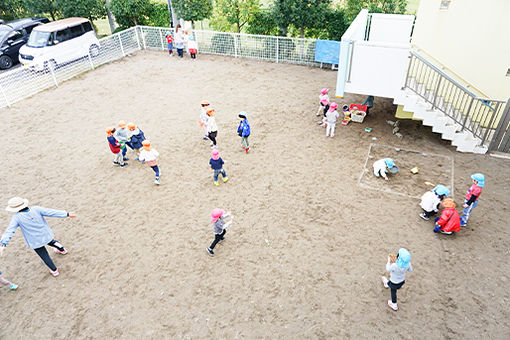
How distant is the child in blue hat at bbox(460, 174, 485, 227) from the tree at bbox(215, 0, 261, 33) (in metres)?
14.4

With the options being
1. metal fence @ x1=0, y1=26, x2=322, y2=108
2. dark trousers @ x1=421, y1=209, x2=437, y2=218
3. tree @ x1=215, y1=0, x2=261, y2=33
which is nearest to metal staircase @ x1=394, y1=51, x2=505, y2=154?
dark trousers @ x1=421, y1=209, x2=437, y2=218

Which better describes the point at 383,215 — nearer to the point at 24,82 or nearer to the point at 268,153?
the point at 268,153

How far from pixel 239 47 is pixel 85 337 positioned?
49.2 feet

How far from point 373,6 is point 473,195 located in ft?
39.5

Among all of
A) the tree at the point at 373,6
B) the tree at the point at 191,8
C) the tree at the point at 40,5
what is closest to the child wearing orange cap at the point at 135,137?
the tree at the point at 191,8

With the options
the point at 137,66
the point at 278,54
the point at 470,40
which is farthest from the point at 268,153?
the point at 137,66

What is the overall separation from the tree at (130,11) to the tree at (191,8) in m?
2.73

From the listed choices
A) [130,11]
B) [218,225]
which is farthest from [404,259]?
[130,11]

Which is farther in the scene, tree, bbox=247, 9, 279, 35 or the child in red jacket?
tree, bbox=247, 9, 279, 35

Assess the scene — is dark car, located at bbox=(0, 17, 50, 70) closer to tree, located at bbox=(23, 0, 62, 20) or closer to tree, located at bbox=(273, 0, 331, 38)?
tree, located at bbox=(23, 0, 62, 20)

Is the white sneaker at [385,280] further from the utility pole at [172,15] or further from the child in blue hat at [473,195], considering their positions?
the utility pole at [172,15]

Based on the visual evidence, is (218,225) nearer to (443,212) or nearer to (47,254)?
(47,254)

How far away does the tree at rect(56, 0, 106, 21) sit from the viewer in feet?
63.3

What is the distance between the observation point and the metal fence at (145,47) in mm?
14320
